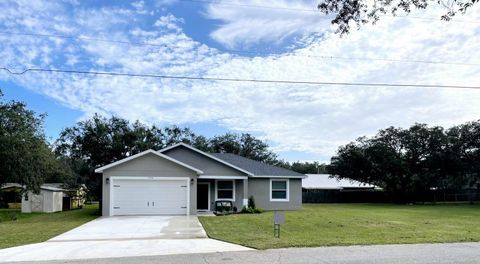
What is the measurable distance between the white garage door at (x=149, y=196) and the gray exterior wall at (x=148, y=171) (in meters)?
0.33

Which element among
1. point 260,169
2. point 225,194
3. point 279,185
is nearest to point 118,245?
point 225,194

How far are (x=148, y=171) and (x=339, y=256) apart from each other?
57.0 ft

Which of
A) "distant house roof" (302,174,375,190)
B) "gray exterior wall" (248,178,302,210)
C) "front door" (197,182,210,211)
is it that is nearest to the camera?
"front door" (197,182,210,211)

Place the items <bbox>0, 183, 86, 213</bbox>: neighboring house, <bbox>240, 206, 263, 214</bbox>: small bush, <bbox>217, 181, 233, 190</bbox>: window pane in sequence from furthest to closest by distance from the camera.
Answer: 1. <bbox>0, 183, 86, 213</bbox>: neighboring house
2. <bbox>217, 181, 233, 190</bbox>: window pane
3. <bbox>240, 206, 263, 214</bbox>: small bush

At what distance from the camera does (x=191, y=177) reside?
2742 cm

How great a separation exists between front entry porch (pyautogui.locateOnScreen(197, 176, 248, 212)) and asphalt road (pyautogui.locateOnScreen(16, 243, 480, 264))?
1890cm

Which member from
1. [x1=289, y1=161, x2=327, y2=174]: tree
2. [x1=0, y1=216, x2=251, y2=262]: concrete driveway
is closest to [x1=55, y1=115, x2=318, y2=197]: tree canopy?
[x1=0, y1=216, x2=251, y2=262]: concrete driveway

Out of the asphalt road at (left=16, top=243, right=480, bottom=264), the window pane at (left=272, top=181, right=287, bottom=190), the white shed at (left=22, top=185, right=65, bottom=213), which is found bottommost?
the white shed at (left=22, top=185, right=65, bottom=213)

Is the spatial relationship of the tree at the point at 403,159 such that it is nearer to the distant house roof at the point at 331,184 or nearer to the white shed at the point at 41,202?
the distant house roof at the point at 331,184

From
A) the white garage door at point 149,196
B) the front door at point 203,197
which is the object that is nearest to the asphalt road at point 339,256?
the white garage door at point 149,196

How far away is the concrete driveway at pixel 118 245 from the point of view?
39.0 ft

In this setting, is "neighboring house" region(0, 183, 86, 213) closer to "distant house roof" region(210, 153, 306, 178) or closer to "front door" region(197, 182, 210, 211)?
"front door" region(197, 182, 210, 211)

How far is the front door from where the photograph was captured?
31391 mm

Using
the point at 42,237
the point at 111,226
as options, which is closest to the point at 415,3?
the point at 42,237
